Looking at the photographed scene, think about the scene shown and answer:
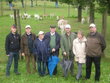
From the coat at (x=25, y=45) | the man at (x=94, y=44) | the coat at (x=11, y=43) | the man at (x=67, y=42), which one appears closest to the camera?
the man at (x=94, y=44)

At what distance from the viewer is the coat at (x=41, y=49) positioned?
36.3 feet

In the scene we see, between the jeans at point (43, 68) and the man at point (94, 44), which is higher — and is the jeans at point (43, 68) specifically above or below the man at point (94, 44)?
below

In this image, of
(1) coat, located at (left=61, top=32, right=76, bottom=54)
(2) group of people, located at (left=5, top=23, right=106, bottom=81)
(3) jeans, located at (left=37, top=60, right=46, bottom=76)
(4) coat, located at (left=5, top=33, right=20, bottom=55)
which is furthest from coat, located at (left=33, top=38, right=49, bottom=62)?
(4) coat, located at (left=5, top=33, right=20, bottom=55)

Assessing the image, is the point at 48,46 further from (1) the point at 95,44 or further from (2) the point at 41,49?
(1) the point at 95,44

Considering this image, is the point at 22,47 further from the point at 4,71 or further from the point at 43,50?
the point at 4,71

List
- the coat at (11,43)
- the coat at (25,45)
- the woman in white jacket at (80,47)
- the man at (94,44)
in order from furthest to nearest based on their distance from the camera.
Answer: the coat at (25,45)
the coat at (11,43)
the woman in white jacket at (80,47)
the man at (94,44)

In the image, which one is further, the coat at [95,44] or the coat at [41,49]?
the coat at [41,49]

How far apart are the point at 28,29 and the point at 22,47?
72cm

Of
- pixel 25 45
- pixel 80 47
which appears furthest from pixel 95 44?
pixel 25 45

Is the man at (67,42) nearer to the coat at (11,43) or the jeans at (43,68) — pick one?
the jeans at (43,68)

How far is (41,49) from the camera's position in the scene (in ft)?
36.4

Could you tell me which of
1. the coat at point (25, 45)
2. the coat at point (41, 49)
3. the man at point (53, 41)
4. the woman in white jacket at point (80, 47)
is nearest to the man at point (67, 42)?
the man at point (53, 41)

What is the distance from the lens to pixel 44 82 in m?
10.5

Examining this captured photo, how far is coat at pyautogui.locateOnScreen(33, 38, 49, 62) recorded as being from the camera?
36.3 ft
